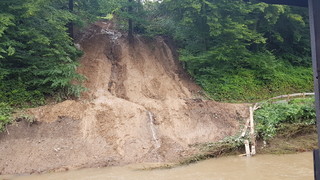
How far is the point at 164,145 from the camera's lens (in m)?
13.2

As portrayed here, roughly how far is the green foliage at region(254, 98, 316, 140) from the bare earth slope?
1.32 metres

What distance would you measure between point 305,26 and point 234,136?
14.5 meters

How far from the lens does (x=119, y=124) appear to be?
1411 cm

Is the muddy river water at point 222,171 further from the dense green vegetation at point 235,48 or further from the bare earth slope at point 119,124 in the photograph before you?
the dense green vegetation at point 235,48

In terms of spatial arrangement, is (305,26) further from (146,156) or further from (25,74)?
(25,74)

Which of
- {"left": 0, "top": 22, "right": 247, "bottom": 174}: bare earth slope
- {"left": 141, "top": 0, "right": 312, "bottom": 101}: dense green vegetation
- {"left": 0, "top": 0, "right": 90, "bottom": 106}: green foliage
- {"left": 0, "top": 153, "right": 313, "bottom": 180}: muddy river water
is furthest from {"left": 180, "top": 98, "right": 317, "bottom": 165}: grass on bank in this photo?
{"left": 0, "top": 0, "right": 90, "bottom": 106}: green foliage

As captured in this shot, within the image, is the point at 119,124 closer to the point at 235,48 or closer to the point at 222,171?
the point at 222,171

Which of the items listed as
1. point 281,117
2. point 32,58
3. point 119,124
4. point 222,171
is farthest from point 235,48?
point 32,58

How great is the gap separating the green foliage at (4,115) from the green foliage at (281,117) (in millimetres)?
11236

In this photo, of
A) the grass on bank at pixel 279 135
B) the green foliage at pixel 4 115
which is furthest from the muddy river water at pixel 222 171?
the green foliage at pixel 4 115

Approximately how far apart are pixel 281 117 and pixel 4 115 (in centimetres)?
1289

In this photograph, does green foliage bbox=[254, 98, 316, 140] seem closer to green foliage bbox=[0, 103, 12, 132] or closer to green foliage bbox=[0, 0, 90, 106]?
green foliage bbox=[0, 0, 90, 106]

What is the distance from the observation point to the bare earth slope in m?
11.9

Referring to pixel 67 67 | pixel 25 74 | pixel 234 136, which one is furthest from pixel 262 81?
pixel 25 74
